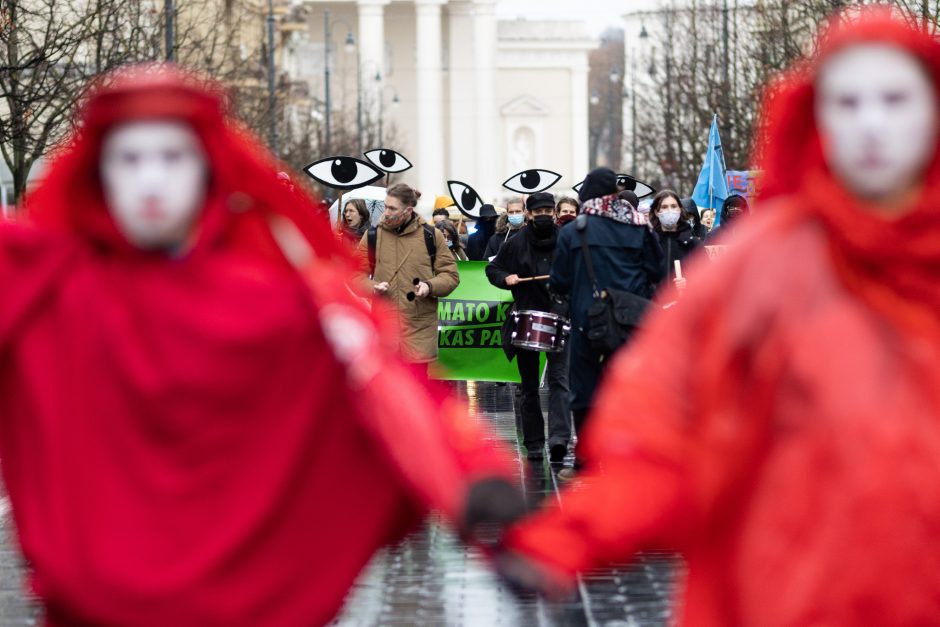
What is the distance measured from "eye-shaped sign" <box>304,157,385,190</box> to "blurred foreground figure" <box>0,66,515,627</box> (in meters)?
14.3

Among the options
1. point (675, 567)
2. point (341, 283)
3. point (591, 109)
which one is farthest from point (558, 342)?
point (591, 109)

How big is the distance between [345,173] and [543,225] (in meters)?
5.51

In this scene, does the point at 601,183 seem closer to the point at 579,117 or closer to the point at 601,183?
the point at 601,183

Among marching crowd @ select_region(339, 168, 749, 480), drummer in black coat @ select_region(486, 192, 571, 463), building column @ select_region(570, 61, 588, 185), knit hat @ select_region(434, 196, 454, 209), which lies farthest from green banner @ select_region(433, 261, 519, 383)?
building column @ select_region(570, 61, 588, 185)

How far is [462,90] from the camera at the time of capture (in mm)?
116688

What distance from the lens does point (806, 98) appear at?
3965mm

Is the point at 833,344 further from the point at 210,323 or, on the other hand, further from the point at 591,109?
the point at 591,109

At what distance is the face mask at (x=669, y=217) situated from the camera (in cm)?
1479

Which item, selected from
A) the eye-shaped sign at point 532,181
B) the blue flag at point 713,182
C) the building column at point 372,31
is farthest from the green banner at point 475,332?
the building column at point 372,31

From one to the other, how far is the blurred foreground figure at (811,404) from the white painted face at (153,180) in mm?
935

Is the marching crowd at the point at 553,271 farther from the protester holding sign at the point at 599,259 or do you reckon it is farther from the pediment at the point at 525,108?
the pediment at the point at 525,108

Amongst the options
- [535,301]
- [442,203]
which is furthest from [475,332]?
[442,203]

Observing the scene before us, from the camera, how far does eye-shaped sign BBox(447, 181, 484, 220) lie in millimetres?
23688

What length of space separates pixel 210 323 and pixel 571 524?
0.82 meters
